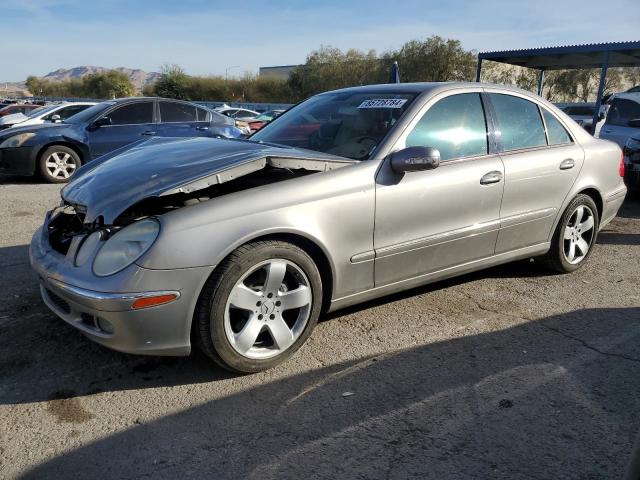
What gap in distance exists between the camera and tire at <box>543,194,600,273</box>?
4391 millimetres

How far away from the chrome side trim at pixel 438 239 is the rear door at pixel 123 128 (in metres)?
6.44

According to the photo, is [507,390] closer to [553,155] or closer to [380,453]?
[380,453]

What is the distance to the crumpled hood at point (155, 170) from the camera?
275 centimetres

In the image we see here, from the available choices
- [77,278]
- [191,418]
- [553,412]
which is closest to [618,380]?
[553,412]

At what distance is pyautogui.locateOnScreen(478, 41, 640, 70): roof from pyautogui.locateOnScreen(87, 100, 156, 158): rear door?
25.5 ft

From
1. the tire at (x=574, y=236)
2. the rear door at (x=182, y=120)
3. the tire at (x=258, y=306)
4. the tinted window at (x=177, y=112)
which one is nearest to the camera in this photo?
the tire at (x=258, y=306)

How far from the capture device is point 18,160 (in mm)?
8430

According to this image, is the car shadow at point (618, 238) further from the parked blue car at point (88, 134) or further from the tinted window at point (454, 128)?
the parked blue car at point (88, 134)

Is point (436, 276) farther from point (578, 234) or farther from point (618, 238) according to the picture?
point (618, 238)

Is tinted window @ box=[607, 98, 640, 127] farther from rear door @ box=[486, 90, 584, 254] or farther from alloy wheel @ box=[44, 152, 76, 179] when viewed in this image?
alloy wheel @ box=[44, 152, 76, 179]

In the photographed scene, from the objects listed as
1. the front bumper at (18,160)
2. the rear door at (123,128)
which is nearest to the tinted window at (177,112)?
the rear door at (123,128)

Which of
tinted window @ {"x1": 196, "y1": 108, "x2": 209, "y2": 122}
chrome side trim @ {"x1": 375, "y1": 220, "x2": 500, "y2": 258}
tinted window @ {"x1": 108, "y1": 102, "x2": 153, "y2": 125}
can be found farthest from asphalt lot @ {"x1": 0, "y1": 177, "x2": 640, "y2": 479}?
tinted window @ {"x1": 196, "y1": 108, "x2": 209, "y2": 122}

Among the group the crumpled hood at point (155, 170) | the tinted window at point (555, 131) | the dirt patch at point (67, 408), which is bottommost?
the dirt patch at point (67, 408)

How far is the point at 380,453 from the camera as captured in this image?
7.44 ft
